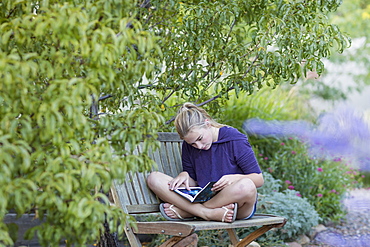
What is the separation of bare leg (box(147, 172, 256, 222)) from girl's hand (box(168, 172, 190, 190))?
0.04 meters

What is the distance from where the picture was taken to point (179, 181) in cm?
304

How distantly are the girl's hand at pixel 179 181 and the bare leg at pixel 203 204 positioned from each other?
36 millimetres

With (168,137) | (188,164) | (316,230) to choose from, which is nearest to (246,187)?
(188,164)

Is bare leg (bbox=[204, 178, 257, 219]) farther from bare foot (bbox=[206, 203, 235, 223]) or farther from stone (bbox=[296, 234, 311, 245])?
stone (bbox=[296, 234, 311, 245])

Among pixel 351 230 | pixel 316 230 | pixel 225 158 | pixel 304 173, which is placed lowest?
pixel 351 230

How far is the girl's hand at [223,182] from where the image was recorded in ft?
9.24

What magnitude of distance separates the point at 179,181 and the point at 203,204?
233 millimetres

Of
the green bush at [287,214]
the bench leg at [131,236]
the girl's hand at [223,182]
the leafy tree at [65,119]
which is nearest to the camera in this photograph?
the leafy tree at [65,119]

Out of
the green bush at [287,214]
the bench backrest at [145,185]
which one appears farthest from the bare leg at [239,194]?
the green bush at [287,214]

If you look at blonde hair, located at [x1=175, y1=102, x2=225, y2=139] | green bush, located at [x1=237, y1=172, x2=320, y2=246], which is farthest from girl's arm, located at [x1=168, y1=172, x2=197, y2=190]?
green bush, located at [x1=237, y1=172, x2=320, y2=246]

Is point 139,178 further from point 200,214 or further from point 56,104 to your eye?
point 56,104

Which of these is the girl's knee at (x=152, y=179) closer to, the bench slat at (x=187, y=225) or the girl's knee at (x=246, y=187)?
the bench slat at (x=187, y=225)

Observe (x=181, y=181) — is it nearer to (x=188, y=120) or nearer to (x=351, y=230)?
(x=188, y=120)

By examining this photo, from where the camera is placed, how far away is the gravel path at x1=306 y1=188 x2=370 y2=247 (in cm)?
455
